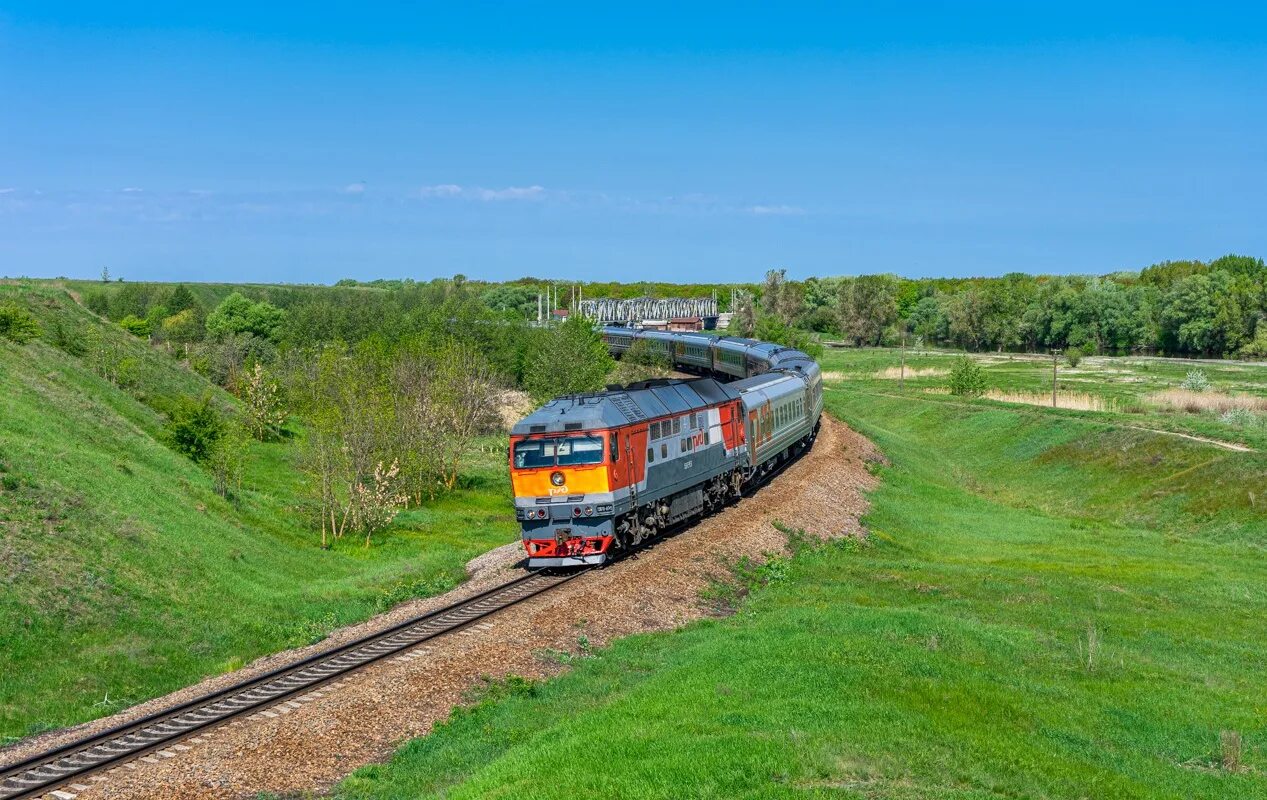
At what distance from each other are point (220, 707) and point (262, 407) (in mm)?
54881

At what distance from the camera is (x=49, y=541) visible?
27516mm

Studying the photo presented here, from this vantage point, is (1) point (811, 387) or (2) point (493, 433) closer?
(1) point (811, 387)

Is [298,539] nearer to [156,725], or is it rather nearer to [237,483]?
[237,483]

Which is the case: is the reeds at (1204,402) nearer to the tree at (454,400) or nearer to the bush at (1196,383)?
the bush at (1196,383)

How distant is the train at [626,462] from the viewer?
1153 inches

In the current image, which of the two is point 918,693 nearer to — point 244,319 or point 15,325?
point 15,325

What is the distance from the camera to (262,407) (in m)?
70.8

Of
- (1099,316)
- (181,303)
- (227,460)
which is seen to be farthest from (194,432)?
(1099,316)

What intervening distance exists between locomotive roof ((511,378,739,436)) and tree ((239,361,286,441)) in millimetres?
40328

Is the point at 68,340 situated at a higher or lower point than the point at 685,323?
higher

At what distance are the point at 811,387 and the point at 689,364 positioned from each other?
44189 mm

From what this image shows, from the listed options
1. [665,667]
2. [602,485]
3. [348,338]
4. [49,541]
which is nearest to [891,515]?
[602,485]

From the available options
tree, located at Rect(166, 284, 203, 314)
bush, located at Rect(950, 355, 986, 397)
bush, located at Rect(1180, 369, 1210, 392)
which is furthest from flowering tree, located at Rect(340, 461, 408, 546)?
tree, located at Rect(166, 284, 203, 314)

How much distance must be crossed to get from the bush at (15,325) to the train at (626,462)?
37.3 metres
